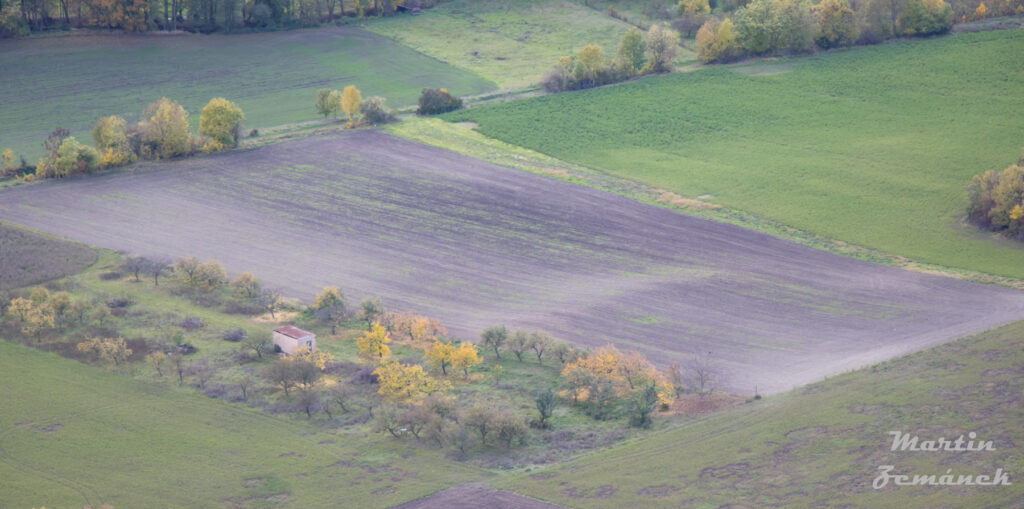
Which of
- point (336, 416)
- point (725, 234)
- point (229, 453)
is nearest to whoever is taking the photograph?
point (229, 453)

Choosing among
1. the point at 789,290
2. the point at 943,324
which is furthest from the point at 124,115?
the point at 943,324

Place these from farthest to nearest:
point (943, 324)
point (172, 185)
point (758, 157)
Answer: point (758, 157)
point (172, 185)
point (943, 324)

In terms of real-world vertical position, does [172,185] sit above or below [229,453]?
above

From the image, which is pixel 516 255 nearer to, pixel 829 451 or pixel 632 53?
pixel 829 451

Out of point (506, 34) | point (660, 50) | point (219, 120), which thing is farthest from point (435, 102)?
point (506, 34)

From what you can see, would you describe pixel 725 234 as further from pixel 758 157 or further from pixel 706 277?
pixel 758 157

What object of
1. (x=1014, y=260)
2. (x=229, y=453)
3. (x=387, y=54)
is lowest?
(x=229, y=453)
